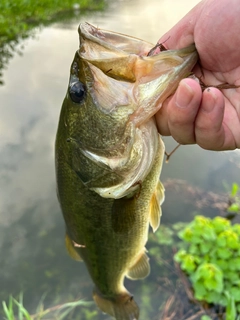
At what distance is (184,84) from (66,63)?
605cm

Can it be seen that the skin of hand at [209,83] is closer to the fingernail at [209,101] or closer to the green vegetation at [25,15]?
the fingernail at [209,101]

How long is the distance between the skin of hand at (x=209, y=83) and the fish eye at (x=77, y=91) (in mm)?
354

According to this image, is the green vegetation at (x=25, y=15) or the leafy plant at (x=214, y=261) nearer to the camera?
the leafy plant at (x=214, y=261)

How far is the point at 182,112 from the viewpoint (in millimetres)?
1264

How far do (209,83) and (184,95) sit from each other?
42 cm

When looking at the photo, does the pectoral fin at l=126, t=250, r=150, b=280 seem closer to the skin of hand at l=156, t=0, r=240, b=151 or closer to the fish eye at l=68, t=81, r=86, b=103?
the skin of hand at l=156, t=0, r=240, b=151

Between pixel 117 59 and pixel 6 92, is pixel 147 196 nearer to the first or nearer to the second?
pixel 117 59

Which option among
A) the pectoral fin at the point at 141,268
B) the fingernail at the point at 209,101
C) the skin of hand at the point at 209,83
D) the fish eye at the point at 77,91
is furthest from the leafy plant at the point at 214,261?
the fish eye at the point at 77,91

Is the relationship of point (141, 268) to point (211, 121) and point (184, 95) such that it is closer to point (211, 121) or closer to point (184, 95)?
point (211, 121)

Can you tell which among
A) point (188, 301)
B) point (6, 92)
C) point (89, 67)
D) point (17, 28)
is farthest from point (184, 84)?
point (17, 28)

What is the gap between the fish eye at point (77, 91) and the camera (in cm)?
137

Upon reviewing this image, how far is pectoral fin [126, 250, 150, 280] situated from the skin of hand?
97cm

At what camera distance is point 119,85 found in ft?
4.17

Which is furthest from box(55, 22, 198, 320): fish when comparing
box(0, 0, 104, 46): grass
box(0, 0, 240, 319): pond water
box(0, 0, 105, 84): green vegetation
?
box(0, 0, 104, 46): grass
